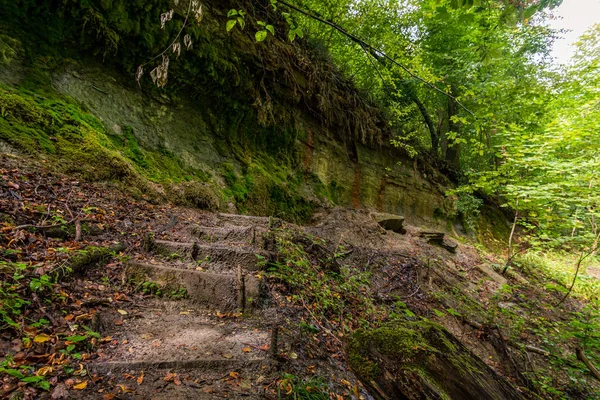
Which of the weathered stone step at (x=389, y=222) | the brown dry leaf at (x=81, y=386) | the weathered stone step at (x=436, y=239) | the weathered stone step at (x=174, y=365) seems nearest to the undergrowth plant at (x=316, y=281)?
the weathered stone step at (x=174, y=365)

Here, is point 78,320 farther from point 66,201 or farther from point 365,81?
point 365,81

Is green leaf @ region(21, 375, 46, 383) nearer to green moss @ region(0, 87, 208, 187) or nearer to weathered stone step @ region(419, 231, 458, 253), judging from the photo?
green moss @ region(0, 87, 208, 187)

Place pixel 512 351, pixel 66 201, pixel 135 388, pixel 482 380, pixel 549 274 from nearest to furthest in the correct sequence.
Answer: pixel 135 388 < pixel 482 380 < pixel 66 201 < pixel 512 351 < pixel 549 274

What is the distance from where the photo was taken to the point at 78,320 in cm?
192

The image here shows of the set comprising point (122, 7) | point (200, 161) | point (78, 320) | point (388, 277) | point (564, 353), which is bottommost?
point (564, 353)

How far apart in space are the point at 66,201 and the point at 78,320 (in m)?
1.81

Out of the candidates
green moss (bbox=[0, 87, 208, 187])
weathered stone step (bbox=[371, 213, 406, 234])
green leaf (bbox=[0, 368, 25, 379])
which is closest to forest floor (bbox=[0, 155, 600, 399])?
green leaf (bbox=[0, 368, 25, 379])

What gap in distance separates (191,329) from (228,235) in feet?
5.93

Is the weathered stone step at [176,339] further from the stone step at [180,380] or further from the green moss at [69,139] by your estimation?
the green moss at [69,139]

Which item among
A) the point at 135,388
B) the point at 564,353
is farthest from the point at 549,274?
the point at 135,388

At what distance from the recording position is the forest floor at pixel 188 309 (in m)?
1.65

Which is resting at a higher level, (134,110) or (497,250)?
(134,110)

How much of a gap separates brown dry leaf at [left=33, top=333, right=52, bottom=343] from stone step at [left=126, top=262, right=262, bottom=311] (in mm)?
931

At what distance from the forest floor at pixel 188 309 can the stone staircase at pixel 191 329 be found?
1 cm
